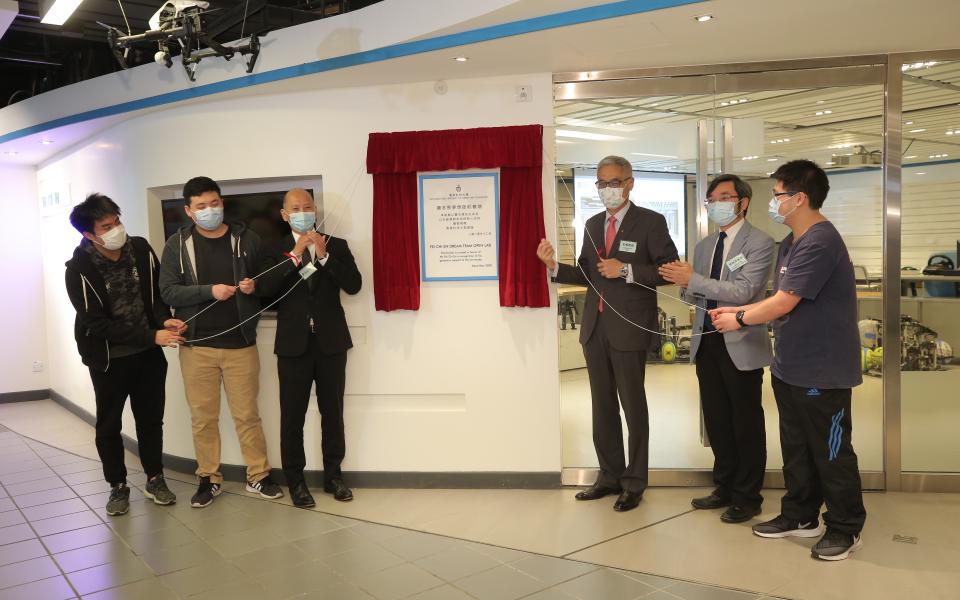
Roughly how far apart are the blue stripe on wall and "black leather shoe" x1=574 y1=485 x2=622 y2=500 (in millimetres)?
2450

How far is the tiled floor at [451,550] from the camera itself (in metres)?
2.94

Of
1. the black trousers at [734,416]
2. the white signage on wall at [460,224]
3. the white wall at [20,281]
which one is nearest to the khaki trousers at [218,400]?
the white signage on wall at [460,224]

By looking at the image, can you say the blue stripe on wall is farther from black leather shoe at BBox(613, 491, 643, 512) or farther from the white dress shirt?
black leather shoe at BBox(613, 491, 643, 512)

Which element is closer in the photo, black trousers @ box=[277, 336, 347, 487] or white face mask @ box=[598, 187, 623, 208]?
white face mask @ box=[598, 187, 623, 208]

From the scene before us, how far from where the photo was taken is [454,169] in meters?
4.14

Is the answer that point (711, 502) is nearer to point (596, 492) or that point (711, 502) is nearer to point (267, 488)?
point (596, 492)

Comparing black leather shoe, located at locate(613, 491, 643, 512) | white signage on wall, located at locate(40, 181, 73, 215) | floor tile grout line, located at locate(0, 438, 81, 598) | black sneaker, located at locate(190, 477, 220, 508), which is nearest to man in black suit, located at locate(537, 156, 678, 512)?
black leather shoe, located at locate(613, 491, 643, 512)

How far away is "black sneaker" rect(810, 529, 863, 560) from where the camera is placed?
3100 mm

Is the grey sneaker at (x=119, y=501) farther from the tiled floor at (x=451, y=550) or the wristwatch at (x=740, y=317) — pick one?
the wristwatch at (x=740, y=317)

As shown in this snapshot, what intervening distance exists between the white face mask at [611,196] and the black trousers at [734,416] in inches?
33.5

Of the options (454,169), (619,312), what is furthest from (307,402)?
(619,312)

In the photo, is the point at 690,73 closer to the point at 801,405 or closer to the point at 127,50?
the point at 801,405

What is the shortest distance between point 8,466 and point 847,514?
541cm

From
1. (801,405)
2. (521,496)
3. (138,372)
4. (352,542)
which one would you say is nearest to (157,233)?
(138,372)
